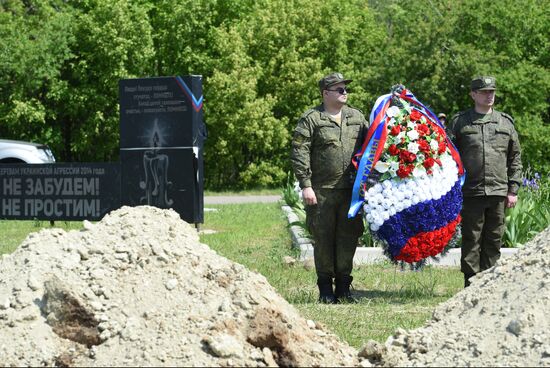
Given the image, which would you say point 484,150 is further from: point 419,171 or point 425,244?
point 425,244

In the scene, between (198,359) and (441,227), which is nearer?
(198,359)

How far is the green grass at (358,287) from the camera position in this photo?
7.43 metres

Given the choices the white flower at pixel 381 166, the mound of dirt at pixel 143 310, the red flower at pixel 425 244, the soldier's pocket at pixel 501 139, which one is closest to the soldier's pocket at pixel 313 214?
the white flower at pixel 381 166

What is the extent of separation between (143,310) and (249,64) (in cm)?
2871

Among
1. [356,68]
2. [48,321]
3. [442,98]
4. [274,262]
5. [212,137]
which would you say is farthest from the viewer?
[356,68]

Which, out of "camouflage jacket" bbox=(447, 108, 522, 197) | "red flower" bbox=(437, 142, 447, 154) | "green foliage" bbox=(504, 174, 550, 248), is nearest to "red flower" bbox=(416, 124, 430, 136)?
"red flower" bbox=(437, 142, 447, 154)

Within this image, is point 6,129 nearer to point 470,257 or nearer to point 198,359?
point 470,257

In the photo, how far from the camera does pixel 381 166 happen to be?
8422 millimetres

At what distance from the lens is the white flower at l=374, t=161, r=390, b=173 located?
8.41 metres

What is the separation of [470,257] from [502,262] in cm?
266

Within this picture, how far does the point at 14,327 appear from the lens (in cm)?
552

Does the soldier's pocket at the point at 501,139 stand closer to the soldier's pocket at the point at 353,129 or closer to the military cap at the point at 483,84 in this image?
the military cap at the point at 483,84

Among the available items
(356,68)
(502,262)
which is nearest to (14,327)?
(502,262)

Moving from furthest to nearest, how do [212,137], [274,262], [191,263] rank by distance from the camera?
[212,137]
[274,262]
[191,263]
